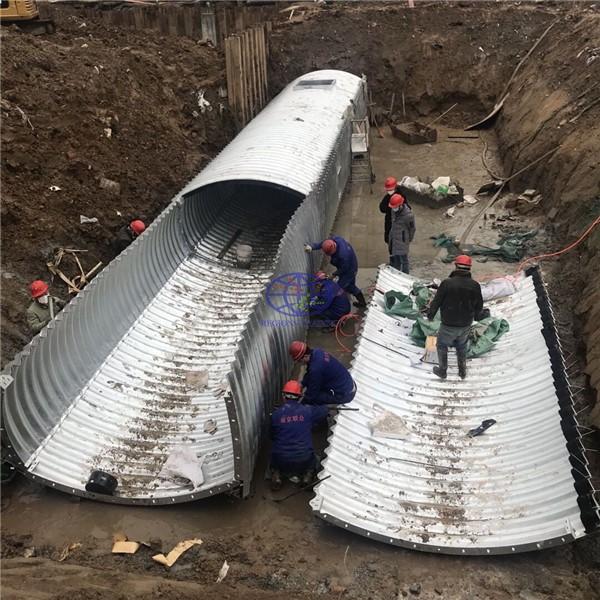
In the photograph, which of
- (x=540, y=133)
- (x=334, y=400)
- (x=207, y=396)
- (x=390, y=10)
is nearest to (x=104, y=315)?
(x=207, y=396)

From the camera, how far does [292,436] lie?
6484mm

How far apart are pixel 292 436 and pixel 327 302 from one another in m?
3.29

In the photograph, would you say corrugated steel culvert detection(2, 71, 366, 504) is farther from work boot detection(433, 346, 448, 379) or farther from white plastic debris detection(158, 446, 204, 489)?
work boot detection(433, 346, 448, 379)

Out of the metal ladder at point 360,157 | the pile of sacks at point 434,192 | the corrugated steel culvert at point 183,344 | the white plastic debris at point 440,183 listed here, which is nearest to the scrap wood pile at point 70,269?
the corrugated steel culvert at point 183,344

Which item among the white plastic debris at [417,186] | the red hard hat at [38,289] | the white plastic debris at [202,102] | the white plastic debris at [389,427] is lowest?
the white plastic debris at [389,427]

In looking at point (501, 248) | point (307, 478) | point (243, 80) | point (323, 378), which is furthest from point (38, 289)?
point (243, 80)

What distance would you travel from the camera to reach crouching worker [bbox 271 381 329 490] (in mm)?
6477

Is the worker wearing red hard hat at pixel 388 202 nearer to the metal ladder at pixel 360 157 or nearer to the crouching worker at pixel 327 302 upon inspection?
the crouching worker at pixel 327 302

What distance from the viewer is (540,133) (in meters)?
13.3

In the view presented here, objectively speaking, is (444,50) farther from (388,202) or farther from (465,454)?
(465,454)

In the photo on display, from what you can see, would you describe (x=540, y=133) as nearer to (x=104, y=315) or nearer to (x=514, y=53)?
(x=514, y=53)

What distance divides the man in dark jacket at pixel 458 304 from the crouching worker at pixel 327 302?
2108 millimetres

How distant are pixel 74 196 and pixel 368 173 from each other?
752cm

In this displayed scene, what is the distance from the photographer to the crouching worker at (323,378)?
22.8ft
